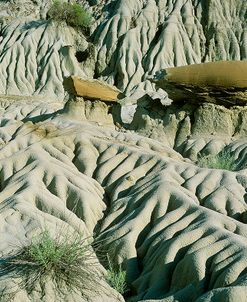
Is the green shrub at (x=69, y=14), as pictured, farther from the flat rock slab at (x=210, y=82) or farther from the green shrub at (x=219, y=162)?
the green shrub at (x=219, y=162)

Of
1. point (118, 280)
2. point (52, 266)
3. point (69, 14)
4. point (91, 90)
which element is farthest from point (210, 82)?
point (69, 14)

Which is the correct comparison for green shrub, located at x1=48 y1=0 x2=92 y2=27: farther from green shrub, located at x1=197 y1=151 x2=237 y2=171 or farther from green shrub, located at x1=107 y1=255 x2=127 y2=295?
green shrub, located at x1=107 y1=255 x2=127 y2=295

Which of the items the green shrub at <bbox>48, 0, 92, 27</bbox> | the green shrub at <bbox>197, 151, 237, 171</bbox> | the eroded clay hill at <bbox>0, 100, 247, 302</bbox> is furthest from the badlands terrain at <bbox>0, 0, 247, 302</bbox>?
the green shrub at <bbox>48, 0, 92, 27</bbox>

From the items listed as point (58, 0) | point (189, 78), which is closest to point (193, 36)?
point (58, 0)

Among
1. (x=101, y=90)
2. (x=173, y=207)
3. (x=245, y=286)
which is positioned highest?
(x=245, y=286)

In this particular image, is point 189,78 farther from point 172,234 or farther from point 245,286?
point 245,286

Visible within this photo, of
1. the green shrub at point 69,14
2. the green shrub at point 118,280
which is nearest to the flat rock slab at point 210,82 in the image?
the green shrub at point 118,280
